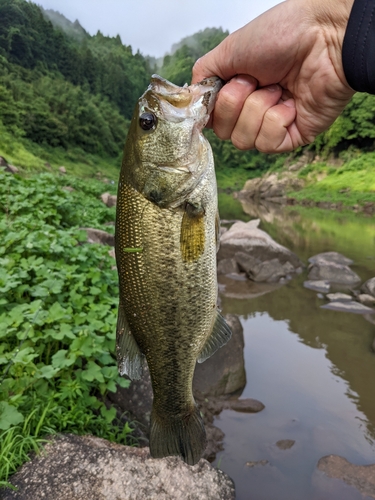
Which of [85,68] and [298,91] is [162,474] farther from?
[85,68]

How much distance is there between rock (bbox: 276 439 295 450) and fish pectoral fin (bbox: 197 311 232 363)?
2576 mm

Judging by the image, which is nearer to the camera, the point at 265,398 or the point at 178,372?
the point at 178,372

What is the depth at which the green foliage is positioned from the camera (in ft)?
8.91

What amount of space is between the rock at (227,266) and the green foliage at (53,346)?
6.24 meters

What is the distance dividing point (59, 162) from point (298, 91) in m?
37.6

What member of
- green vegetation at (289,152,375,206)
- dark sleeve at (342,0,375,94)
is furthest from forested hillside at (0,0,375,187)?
dark sleeve at (342,0,375,94)

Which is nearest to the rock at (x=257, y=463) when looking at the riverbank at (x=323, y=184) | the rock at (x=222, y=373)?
the rock at (x=222, y=373)

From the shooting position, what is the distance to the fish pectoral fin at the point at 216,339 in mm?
2238

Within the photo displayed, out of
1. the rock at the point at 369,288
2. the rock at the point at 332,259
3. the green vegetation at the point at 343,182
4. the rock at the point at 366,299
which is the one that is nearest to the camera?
the rock at the point at 366,299

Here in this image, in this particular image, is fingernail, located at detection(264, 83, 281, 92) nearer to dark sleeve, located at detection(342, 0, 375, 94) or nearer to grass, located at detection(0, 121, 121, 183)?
dark sleeve, located at detection(342, 0, 375, 94)

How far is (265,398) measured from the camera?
496 centimetres

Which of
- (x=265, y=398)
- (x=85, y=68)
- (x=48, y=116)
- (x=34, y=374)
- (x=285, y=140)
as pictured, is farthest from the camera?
(x=85, y=68)

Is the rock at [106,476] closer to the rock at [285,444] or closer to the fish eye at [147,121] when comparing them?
the rock at [285,444]

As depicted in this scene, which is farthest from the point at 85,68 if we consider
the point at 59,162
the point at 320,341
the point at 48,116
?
the point at 320,341
